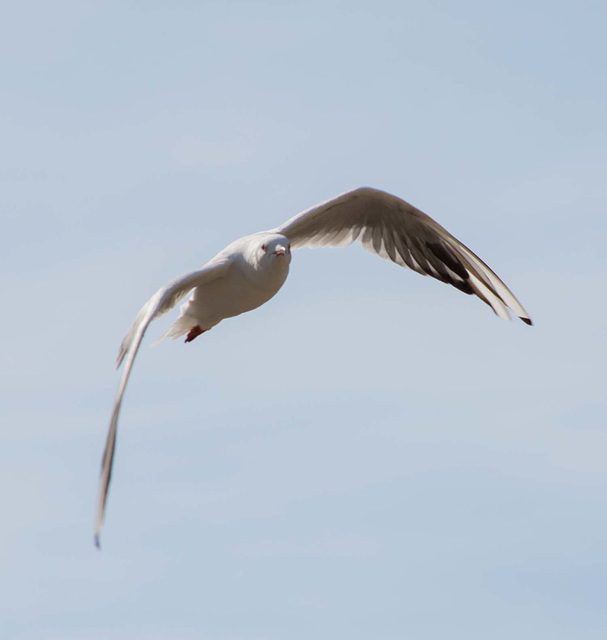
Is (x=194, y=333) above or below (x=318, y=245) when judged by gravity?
below

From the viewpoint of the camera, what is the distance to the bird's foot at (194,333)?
12.7m

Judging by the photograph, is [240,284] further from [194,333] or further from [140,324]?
[140,324]

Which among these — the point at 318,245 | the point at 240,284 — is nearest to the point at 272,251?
the point at 240,284

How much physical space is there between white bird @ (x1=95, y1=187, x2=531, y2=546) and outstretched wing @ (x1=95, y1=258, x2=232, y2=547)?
0.01m

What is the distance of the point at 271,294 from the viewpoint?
11867mm

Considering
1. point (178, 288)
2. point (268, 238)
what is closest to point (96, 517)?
point (178, 288)

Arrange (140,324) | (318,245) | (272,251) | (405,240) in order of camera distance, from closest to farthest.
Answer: (140,324), (272,251), (318,245), (405,240)

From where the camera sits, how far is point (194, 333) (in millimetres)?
12750

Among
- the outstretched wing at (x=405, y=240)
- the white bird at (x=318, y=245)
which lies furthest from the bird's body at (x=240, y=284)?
the outstretched wing at (x=405, y=240)

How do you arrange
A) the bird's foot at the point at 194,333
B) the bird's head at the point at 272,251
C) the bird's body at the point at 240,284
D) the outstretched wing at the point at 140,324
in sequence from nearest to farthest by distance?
the outstretched wing at the point at 140,324 → the bird's head at the point at 272,251 → the bird's body at the point at 240,284 → the bird's foot at the point at 194,333

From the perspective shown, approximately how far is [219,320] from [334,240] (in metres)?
1.96

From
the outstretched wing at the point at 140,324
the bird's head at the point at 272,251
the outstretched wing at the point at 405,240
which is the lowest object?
the outstretched wing at the point at 140,324

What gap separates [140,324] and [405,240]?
14.1 feet

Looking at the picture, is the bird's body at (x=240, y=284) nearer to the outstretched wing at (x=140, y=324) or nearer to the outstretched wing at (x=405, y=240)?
the outstretched wing at (x=140, y=324)
